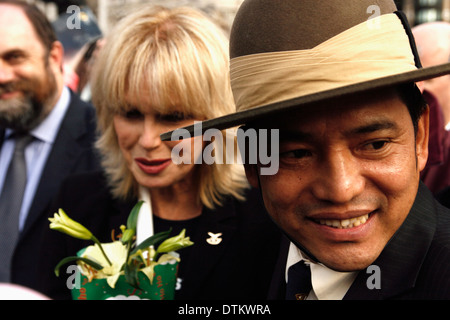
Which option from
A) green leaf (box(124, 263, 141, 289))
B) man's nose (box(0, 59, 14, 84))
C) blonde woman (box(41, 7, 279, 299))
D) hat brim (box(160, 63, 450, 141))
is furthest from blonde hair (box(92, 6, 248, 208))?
man's nose (box(0, 59, 14, 84))

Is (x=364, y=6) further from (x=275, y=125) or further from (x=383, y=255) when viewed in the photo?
(x=383, y=255)

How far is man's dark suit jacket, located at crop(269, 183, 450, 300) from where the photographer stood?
1238mm

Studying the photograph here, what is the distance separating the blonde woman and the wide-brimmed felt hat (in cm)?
88

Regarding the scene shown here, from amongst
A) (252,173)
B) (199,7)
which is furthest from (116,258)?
(199,7)

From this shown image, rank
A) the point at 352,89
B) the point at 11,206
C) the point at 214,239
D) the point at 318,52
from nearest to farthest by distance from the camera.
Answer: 1. the point at 352,89
2. the point at 318,52
3. the point at 214,239
4. the point at 11,206

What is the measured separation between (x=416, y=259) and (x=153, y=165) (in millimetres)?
1297

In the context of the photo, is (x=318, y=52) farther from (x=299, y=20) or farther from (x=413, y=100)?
(x=413, y=100)

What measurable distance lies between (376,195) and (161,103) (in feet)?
3.76

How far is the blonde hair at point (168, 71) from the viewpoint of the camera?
2168 mm

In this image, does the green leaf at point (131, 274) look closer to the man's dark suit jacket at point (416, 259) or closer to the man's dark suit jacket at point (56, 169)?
the man's dark suit jacket at point (416, 259)

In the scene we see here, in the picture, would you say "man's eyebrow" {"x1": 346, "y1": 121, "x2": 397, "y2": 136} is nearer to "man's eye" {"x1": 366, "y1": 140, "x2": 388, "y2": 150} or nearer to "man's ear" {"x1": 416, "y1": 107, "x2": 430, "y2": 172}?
"man's eye" {"x1": 366, "y1": 140, "x2": 388, "y2": 150}

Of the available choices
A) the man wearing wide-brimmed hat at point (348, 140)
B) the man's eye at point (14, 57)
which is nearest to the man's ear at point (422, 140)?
the man wearing wide-brimmed hat at point (348, 140)

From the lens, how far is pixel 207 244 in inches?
Answer: 89.1

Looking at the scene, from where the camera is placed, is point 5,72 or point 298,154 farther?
point 5,72
